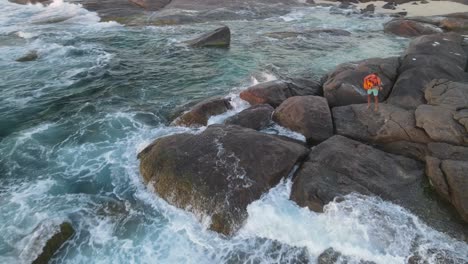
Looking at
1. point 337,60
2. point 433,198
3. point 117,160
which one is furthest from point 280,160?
point 337,60

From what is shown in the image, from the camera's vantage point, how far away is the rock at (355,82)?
17.4m

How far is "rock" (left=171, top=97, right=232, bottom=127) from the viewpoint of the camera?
1727cm

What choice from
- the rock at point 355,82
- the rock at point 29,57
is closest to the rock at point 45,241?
the rock at point 355,82

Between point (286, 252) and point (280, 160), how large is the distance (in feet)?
11.3

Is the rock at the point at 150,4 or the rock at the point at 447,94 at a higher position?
the rock at the point at 447,94

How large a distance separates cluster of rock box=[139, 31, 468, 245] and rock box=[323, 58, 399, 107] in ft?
0.22

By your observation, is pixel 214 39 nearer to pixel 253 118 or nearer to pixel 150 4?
pixel 253 118

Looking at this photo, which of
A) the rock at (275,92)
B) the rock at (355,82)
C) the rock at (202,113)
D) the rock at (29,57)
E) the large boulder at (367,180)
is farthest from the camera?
the rock at (29,57)

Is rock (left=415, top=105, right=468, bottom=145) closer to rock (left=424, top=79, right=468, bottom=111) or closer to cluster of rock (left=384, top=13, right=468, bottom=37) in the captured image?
rock (left=424, top=79, right=468, bottom=111)

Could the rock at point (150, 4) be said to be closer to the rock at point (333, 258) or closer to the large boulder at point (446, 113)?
the large boulder at point (446, 113)

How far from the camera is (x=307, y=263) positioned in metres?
10.4

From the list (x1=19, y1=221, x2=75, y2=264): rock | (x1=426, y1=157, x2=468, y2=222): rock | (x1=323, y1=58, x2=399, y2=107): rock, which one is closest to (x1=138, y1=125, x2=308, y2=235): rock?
(x1=19, y1=221, x2=75, y2=264): rock

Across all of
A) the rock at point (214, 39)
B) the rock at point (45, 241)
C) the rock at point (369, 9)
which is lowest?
the rock at point (45, 241)

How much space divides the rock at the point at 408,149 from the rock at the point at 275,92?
18.4 feet
